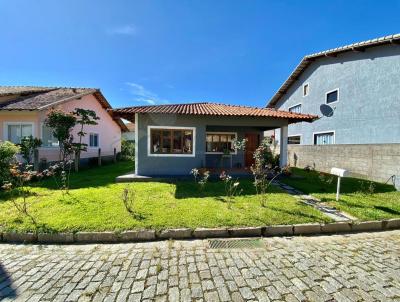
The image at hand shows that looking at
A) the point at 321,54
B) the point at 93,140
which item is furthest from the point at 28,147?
the point at 321,54

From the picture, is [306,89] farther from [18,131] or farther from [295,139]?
[18,131]

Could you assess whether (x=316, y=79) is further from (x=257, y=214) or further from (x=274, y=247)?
(x=274, y=247)

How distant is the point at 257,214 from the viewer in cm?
553

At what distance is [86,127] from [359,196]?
17.3 metres

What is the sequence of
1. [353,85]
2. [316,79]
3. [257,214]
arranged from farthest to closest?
[316,79] < [353,85] < [257,214]

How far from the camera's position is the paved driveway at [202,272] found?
9.41 ft

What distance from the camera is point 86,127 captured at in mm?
16656

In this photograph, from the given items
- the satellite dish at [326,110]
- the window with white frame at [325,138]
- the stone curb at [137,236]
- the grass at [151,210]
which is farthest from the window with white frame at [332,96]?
the stone curb at [137,236]

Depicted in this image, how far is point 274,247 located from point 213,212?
1.80 m

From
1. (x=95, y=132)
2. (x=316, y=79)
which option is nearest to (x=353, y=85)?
(x=316, y=79)

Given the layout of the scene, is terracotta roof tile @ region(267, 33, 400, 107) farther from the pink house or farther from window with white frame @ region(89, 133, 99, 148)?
window with white frame @ region(89, 133, 99, 148)

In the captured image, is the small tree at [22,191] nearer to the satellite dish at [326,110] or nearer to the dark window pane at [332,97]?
the satellite dish at [326,110]

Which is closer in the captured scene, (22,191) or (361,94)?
(22,191)

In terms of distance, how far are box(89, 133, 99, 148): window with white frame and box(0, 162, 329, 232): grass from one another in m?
9.94
